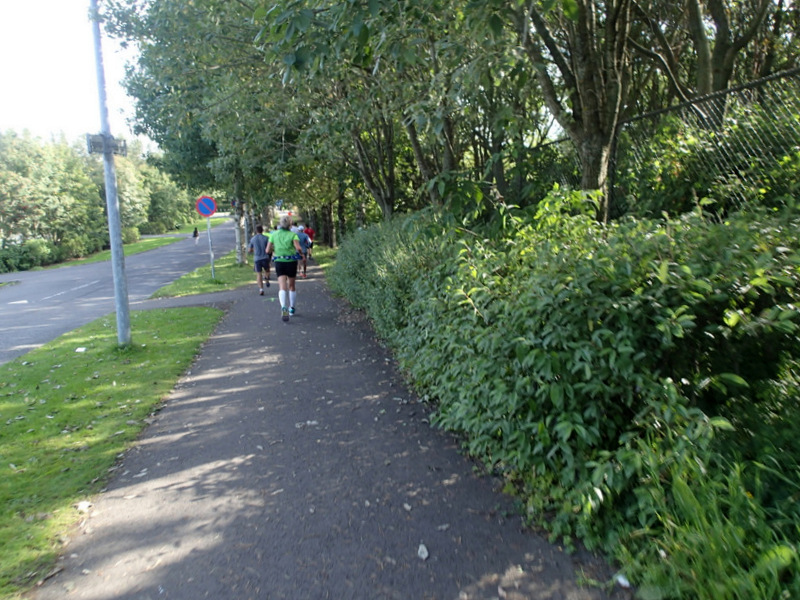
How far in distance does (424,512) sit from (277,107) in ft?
35.0

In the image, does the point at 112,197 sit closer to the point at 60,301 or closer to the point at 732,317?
the point at 732,317

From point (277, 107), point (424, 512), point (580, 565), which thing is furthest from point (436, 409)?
point (277, 107)

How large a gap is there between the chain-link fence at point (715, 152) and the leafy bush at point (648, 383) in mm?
2020

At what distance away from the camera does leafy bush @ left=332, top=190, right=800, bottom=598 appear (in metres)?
2.67

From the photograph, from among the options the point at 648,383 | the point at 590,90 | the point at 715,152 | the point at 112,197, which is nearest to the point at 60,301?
the point at 112,197

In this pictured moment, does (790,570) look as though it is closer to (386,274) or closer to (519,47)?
(519,47)

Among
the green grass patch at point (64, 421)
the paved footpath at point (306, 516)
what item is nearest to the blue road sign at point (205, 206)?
the green grass patch at point (64, 421)

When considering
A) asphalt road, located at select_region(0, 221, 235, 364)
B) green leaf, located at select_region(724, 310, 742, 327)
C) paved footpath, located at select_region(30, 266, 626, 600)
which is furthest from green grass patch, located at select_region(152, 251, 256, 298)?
green leaf, located at select_region(724, 310, 742, 327)

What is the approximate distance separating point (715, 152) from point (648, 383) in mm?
4014

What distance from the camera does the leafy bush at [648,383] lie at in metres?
2.67

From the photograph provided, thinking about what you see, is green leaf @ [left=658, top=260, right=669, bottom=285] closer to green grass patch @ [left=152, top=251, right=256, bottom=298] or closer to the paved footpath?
the paved footpath

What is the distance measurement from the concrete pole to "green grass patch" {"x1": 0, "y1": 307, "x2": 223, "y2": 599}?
1.61ft

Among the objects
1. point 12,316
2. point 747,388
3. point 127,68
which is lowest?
point 12,316

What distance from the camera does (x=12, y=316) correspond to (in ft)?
47.8
